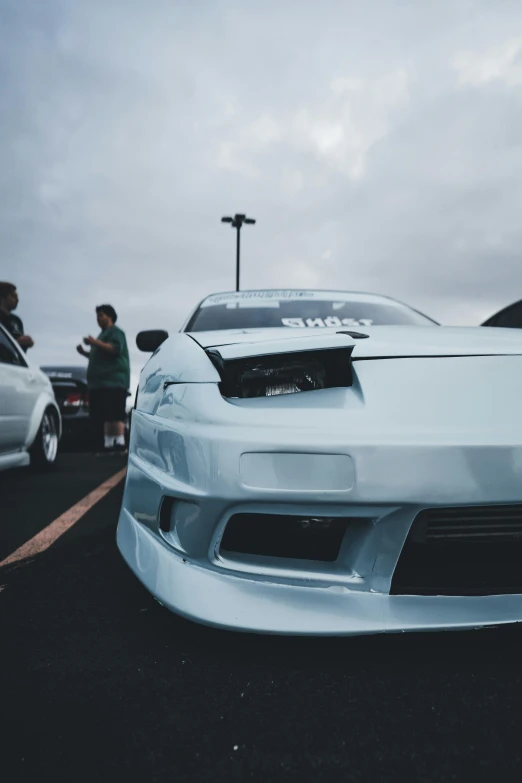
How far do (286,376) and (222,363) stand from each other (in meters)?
0.17

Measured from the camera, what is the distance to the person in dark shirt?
5.10m

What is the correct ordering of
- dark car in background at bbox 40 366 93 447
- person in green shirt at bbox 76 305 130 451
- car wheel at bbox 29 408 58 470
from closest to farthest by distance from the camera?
car wheel at bbox 29 408 58 470, person in green shirt at bbox 76 305 130 451, dark car in background at bbox 40 366 93 447

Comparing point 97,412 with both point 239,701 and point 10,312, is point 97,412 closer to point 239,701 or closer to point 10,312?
point 10,312

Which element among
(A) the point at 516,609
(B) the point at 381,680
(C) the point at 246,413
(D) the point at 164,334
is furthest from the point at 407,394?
(D) the point at 164,334

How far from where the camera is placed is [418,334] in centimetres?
184

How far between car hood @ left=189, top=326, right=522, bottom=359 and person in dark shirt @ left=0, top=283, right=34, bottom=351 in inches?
147

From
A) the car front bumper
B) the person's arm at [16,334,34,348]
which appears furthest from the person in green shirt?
the car front bumper

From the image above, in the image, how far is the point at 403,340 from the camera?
1741 mm

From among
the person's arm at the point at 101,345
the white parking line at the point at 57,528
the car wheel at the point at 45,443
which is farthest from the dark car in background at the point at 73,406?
the white parking line at the point at 57,528

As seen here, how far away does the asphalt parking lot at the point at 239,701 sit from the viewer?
107 cm

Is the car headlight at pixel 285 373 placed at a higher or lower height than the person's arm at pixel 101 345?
lower

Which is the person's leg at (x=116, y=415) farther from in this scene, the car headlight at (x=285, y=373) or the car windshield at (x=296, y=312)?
the car headlight at (x=285, y=373)

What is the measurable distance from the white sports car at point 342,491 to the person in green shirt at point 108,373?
486 cm

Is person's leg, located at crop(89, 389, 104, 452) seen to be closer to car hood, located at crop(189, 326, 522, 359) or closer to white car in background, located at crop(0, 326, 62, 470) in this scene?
white car in background, located at crop(0, 326, 62, 470)
